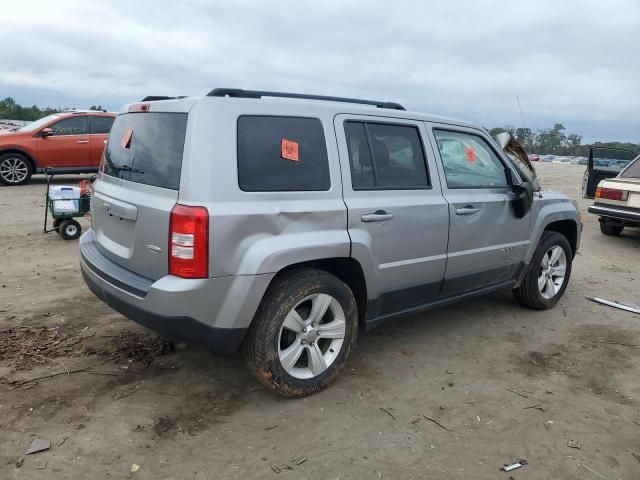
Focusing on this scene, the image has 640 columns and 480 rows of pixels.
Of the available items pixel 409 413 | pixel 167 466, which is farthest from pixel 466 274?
pixel 167 466

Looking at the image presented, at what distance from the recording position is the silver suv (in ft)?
9.32

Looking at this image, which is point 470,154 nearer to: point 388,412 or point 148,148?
point 388,412

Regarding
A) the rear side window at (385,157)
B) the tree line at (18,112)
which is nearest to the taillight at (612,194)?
the rear side window at (385,157)

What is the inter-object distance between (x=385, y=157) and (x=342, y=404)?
1.67 meters

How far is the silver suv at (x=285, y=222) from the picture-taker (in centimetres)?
284

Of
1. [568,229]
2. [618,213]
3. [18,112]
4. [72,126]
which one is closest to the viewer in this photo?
[568,229]

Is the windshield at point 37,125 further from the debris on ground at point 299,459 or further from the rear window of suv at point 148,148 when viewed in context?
the debris on ground at point 299,459

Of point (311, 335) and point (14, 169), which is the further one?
point (14, 169)

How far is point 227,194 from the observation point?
9.30 feet

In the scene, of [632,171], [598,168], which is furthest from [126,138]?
[598,168]

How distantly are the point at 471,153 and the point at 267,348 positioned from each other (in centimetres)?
239

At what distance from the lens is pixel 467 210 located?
159 inches

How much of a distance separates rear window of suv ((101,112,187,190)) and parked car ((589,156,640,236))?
24.7 ft

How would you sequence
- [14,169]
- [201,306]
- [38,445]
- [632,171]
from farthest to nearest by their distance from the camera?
[14,169]
[632,171]
[201,306]
[38,445]
